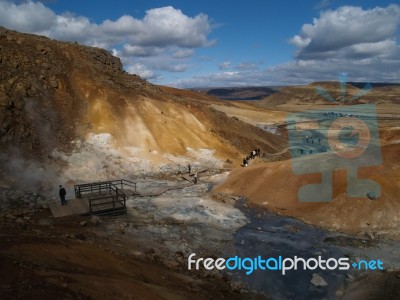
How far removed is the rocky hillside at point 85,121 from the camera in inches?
1132

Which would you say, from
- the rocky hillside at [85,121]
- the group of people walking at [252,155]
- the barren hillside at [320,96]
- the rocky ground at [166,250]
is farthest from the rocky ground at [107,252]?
the barren hillside at [320,96]

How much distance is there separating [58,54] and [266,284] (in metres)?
30.4

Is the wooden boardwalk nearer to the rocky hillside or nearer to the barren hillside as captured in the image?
the rocky hillside

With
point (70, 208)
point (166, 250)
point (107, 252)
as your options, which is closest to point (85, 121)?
point (70, 208)

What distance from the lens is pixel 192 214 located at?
71.9 feet

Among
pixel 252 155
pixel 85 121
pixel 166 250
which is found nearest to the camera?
pixel 166 250

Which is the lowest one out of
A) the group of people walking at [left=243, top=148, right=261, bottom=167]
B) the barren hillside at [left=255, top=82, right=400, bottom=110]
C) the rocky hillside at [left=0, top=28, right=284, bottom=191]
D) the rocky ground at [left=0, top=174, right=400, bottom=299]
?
the rocky ground at [left=0, top=174, right=400, bottom=299]

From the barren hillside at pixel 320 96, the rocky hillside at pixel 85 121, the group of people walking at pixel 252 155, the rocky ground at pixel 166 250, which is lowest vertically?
the rocky ground at pixel 166 250

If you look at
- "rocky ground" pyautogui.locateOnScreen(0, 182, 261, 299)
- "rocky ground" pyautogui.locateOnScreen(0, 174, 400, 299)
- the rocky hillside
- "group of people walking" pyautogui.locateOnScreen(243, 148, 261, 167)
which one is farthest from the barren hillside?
"rocky ground" pyautogui.locateOnScreen(0, 182, 261, 299)

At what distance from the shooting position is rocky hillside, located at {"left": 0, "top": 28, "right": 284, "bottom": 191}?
28.8 m

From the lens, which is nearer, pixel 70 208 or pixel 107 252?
pixel 107 252

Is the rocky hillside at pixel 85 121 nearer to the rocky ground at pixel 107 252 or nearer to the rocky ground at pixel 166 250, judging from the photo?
the rocky ground at pixel 166 250

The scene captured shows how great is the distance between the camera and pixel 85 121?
33062 mm

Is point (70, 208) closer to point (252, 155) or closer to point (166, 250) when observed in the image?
point (166, 250)
